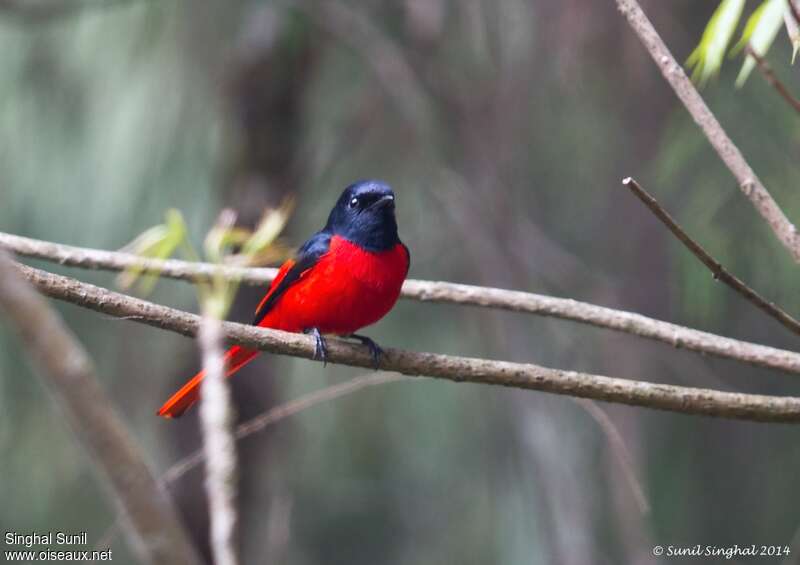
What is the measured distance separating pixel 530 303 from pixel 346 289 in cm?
78

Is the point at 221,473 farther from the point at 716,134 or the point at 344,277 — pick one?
the point at 344,277

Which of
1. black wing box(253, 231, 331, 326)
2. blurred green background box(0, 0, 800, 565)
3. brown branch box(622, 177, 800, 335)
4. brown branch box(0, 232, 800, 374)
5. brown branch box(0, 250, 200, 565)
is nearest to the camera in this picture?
brown branch box(0, 250, 200, 565)

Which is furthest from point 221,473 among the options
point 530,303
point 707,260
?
point 530,303

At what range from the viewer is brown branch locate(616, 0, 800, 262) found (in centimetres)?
230

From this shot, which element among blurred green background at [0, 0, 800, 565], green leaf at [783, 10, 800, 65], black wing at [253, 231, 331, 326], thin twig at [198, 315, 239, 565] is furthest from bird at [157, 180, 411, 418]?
thin twig at [198, 315, 239, 565]

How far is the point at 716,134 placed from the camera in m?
2.36

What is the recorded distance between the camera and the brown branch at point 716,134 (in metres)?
2.30

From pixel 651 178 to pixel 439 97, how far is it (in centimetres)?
124

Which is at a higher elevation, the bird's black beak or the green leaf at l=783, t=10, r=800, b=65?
the bird's black beak

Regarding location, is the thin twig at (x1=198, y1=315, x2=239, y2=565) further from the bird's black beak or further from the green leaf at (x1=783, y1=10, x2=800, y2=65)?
the bird's black beak

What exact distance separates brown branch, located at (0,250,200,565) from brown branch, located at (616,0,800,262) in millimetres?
1866

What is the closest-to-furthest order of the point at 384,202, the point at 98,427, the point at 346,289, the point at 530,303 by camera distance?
the point at 98,427
the point at 530,303
the point at 346,289
the point at 384,202

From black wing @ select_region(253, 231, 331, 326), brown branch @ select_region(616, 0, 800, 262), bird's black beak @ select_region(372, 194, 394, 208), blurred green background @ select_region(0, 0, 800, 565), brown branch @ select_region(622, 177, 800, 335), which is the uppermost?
blurred green background @ select_region(0, 0, 800, 565)

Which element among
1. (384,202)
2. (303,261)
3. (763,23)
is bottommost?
(763,23)
